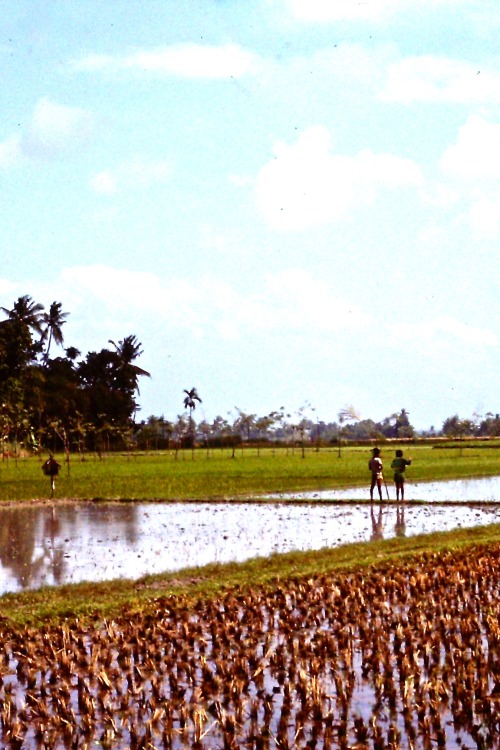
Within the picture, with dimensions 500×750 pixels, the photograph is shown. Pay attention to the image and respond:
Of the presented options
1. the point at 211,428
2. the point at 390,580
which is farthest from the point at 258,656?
the point at 211,428

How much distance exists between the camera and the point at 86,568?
50.1ft

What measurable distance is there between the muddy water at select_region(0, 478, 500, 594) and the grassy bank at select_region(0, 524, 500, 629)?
0.82 m

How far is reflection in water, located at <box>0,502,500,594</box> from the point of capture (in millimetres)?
A: 15578

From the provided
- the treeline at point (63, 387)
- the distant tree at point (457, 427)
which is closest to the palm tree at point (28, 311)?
the treeline at point (63, 387)

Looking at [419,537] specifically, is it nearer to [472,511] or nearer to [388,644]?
[472,511]

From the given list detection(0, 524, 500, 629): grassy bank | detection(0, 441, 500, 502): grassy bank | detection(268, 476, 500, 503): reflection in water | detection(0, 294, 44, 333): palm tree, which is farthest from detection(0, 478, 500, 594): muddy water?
detection(0, 294, 44, 333): palm tree

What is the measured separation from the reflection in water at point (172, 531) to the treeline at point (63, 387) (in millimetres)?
17216

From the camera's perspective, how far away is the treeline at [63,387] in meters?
45.2

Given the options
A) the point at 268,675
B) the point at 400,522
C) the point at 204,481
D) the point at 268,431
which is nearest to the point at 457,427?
the point at 268,431

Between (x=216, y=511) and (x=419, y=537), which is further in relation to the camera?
(x=216, y=511)

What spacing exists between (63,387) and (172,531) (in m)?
59.2

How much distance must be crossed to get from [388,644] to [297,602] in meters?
2.38

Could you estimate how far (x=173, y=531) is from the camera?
66.5ft

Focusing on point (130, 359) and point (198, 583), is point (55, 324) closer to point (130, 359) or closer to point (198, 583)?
point (130, 359)
